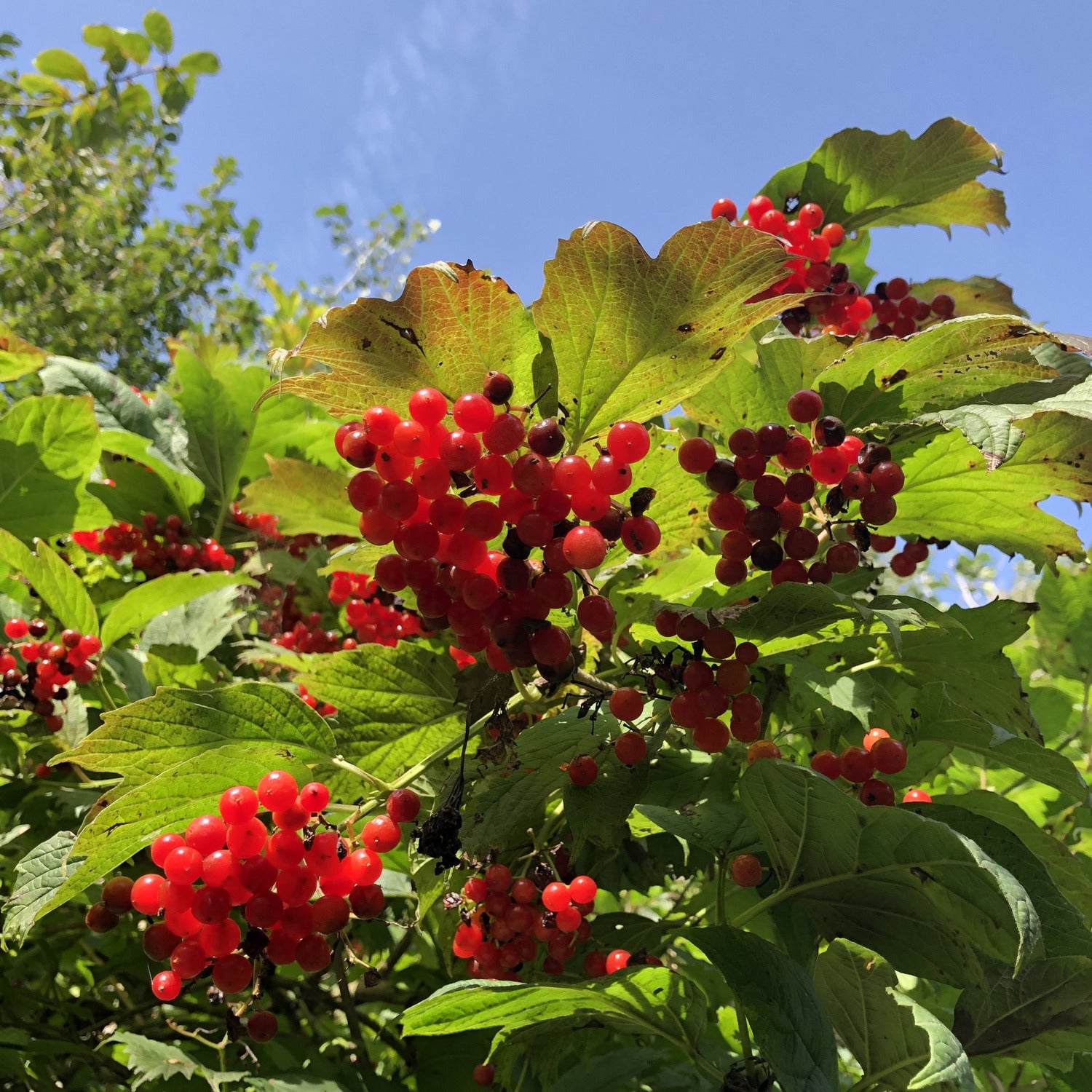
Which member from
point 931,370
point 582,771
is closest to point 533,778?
point 582,771

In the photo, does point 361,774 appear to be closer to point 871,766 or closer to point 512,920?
point 512,920

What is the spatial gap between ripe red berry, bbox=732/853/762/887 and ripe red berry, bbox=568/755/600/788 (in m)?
0.24

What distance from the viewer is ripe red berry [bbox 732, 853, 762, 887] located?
3.83 feet

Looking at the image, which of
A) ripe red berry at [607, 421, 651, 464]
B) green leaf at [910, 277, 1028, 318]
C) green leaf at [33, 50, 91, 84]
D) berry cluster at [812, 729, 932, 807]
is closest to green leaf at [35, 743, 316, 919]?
ripe red berry at [607, 421, 651, 464]

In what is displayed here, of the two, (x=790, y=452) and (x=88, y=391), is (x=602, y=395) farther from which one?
(x=88, y=391)

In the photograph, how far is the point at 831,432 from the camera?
4.00 ft

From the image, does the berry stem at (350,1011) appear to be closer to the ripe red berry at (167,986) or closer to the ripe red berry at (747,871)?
the ripe red berry at (167,986)

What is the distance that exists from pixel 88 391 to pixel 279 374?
7.13ft

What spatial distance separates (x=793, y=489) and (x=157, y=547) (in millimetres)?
2212

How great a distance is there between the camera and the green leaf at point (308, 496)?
153 centimetres

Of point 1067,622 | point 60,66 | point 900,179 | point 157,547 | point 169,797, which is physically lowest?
point 169,797

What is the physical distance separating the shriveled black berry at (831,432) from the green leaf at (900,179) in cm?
103

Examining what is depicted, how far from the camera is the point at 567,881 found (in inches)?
57.4

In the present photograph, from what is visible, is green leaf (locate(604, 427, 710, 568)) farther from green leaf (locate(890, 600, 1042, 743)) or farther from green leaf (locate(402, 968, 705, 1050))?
green leaf (locate(402, 968, 705, 1050))
